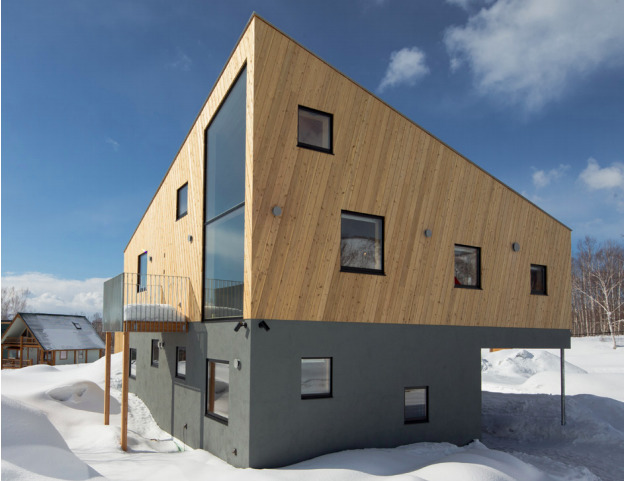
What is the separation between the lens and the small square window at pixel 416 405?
959 centimetres

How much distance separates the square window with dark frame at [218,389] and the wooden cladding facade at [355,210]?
139cm

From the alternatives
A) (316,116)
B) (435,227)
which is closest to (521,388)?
(435,227)

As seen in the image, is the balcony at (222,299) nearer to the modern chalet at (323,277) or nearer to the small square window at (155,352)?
the modern chalet at (323,277)

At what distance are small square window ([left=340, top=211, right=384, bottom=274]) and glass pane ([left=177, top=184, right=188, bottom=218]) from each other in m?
5.13

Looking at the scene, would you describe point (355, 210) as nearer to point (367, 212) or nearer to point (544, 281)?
point (367, 212)

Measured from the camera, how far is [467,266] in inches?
437

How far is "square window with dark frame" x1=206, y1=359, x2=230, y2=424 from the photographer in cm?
870

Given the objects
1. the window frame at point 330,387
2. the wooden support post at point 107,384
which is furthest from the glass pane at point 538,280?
the wooden support post at point 107,384

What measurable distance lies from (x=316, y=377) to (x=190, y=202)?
5.47m

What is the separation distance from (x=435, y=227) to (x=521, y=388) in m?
11.2

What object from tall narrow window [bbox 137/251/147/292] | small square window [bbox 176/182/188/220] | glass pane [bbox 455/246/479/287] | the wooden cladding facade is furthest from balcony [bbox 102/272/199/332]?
glass pane [bbox 455/246/479/287]

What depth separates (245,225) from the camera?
823 cm

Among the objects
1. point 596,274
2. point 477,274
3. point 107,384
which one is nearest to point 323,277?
point 477,274

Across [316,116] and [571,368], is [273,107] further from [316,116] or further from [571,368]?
[571,368]
